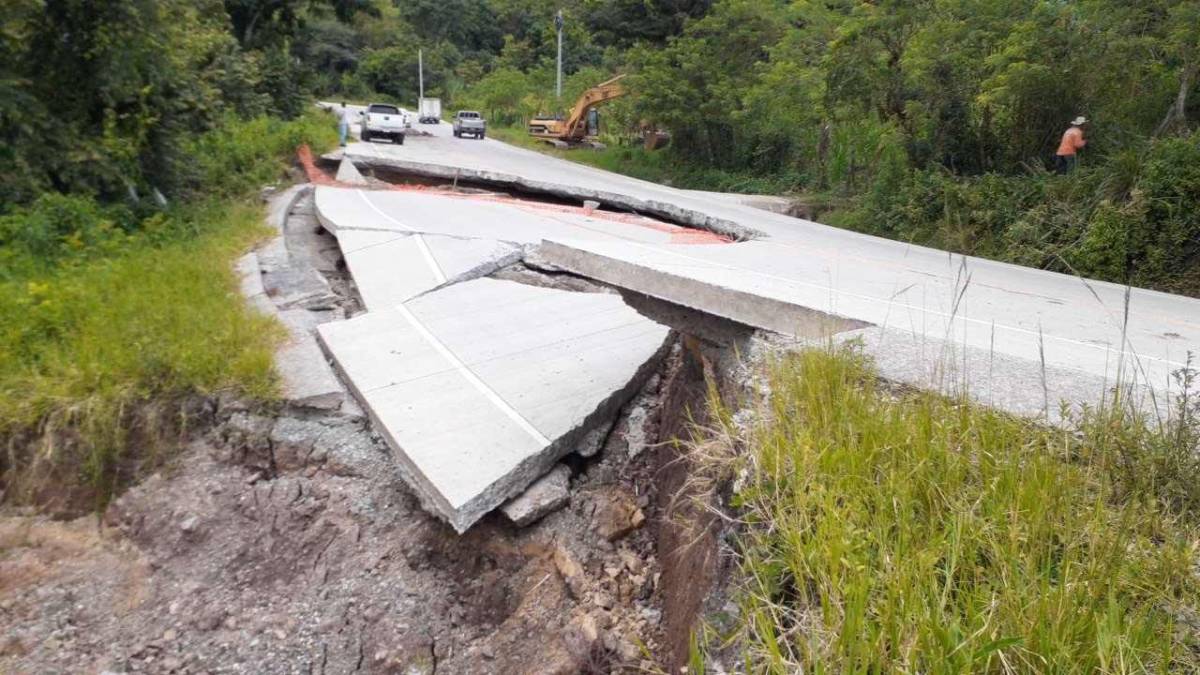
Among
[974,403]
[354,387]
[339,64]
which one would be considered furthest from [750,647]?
[339,64]

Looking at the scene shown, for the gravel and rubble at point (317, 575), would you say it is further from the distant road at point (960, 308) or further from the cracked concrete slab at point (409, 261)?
the cracked concrete slab at point (409, 261)

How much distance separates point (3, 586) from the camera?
444cm

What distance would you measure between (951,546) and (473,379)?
3.94m

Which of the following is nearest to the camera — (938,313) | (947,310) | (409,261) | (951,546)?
(951,546)

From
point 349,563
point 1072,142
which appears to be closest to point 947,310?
point 349,563

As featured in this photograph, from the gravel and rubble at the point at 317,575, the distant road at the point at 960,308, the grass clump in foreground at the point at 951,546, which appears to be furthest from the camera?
the gravel and rubble at the point at 317,575

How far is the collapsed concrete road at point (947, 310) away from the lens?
3670 millimetres

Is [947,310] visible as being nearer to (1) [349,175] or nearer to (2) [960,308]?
(2) [960,308]

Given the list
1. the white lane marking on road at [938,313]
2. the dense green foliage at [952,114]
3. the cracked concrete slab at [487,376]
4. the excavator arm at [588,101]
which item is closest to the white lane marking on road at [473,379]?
the cracked concrete slab at [487,376]

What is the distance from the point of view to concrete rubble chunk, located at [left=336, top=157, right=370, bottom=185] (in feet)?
53.2

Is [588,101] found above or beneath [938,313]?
above

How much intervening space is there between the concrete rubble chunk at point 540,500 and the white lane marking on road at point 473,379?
0.23m

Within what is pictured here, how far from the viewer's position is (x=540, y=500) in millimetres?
4492

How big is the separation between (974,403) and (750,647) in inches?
62.0
